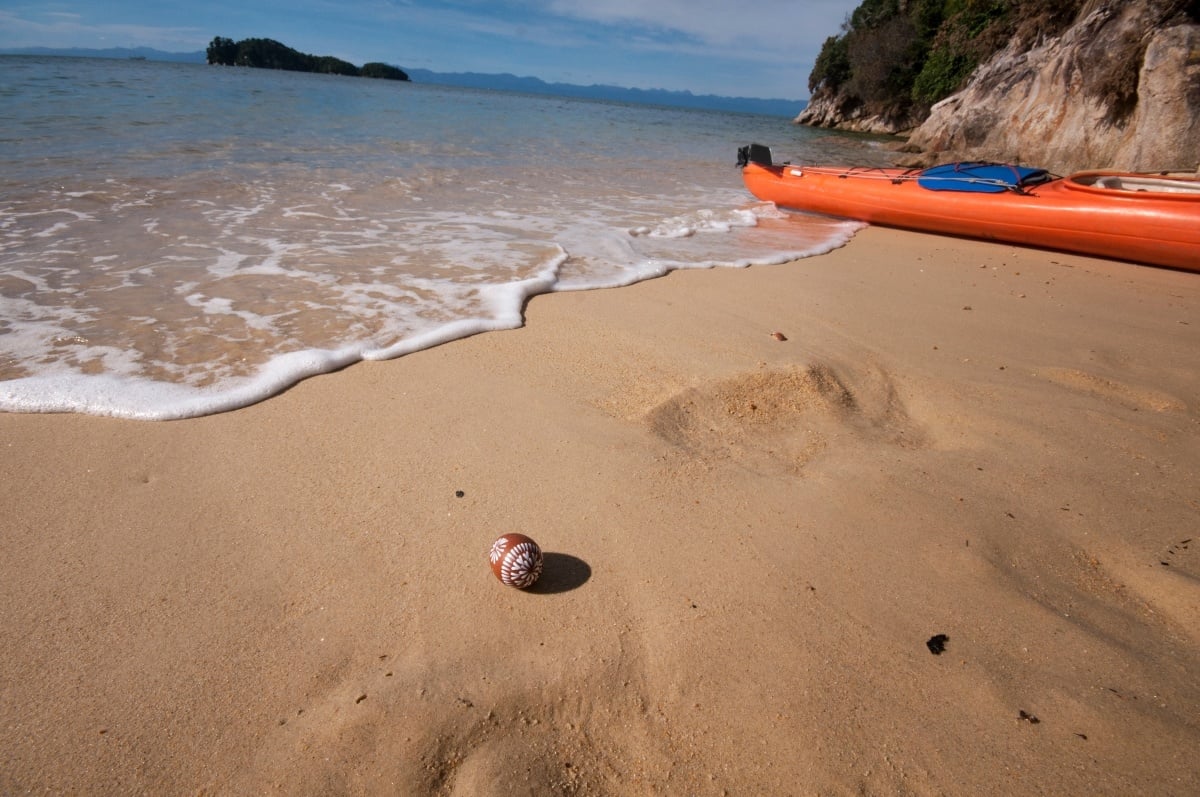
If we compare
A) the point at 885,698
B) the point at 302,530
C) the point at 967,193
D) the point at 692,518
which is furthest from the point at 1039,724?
the point at 967,193

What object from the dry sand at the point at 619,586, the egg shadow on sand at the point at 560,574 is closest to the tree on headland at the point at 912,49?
the dry sand at the point at 619,586

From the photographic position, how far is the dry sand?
1.44 metres

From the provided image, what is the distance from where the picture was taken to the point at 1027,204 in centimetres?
650

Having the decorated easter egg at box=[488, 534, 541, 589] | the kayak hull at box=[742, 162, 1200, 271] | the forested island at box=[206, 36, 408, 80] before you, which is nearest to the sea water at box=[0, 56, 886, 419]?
the kayak hull at box=[742, 162, 1200, 271]

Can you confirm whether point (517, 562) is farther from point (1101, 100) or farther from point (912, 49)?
point (912, 49)

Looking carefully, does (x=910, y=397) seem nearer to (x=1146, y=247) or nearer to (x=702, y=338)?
(x=702, y=338)

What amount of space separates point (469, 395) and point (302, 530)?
1.09m

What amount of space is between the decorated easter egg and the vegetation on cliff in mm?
21738

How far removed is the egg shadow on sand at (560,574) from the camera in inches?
75.4

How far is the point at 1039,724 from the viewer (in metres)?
1.51

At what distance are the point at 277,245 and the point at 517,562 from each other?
4.85 metres

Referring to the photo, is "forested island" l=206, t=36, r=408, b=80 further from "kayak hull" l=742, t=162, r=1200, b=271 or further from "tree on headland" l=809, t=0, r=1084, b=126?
"kayak hull" l=742, t=162, r=1200, b=271

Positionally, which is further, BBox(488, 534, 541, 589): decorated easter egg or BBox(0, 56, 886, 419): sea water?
BBox(0, 56, 886, 419): sea water

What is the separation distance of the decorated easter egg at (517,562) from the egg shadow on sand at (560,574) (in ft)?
0.17
